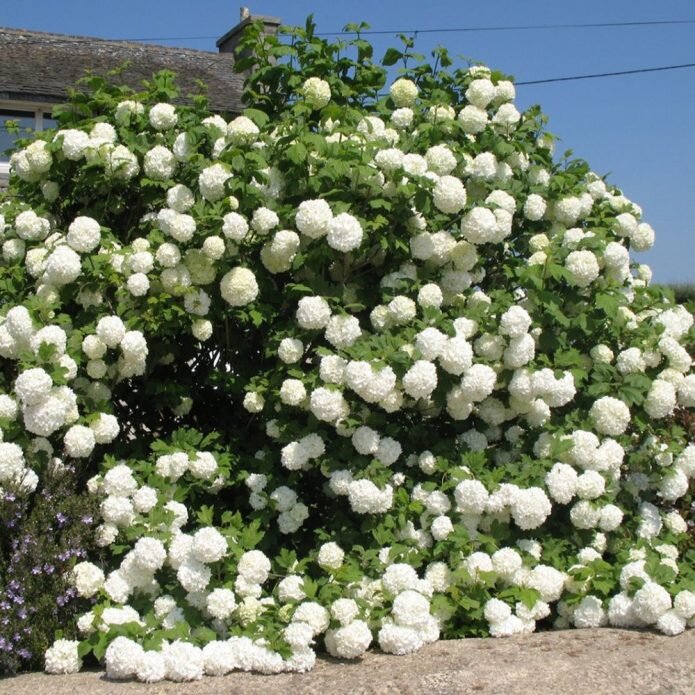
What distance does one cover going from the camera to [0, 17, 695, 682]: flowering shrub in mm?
3684

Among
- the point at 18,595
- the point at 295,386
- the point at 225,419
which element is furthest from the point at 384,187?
the point at 18,595

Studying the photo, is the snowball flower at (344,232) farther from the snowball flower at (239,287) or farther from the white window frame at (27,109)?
the white window frame at (27,109)

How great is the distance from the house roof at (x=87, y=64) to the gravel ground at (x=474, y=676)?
13767 mm

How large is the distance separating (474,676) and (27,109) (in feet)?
49.8

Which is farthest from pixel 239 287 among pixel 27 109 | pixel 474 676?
pixel 27 109

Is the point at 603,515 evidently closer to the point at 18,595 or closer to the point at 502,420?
the point at 502,420

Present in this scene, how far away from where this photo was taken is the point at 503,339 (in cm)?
401

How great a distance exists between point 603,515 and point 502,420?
593 mm

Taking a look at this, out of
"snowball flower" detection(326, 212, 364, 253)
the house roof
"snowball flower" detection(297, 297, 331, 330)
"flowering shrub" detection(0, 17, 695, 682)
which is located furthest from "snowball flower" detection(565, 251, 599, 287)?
the house roof

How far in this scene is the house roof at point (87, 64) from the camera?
52.8 ft

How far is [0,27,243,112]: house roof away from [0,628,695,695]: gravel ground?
13.8 m

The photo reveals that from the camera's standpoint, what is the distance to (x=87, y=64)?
58.3ft

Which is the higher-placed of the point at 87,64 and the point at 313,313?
the point at 87,64

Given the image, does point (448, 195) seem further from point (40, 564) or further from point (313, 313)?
point (40, 564)
